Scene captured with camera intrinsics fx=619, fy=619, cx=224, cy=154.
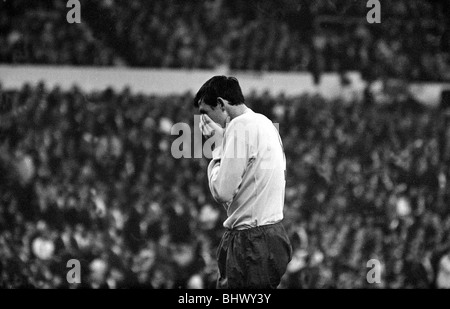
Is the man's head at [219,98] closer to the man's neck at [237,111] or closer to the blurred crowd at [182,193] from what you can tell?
the man's neck at [237,111]

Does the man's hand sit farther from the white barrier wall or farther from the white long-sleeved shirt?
the white barrier wall

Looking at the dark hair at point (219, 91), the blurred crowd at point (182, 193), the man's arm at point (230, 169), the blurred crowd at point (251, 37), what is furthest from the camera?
the blurred crowd at point (251, 37)

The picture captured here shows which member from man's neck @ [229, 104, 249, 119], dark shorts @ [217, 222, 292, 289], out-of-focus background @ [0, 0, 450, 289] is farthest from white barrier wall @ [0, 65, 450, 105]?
dark shorts @ [217, 222, 292, 289]

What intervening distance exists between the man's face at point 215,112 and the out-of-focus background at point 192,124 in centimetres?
224

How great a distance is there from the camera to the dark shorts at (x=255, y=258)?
5.52ft

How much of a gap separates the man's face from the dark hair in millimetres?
11

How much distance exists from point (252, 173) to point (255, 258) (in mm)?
231

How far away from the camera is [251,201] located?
66.5 inches

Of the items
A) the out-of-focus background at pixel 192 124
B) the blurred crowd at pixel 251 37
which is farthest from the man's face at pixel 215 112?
the blurred crowd at pixel 251 37

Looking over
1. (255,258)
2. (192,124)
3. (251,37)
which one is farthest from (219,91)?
(251,37)

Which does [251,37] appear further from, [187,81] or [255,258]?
[255,258]

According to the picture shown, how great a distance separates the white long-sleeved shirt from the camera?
167 cm

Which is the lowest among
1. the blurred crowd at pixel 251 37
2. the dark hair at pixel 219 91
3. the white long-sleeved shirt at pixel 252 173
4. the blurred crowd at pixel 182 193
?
the blurred crowd at pixel 182 193
